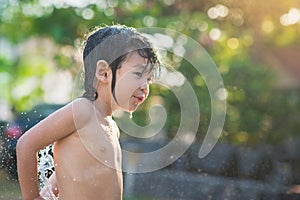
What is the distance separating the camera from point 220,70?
9.52 metres

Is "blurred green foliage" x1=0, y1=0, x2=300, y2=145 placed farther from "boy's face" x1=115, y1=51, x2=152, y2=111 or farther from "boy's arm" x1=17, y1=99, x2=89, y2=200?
"boy's arm" x1=17, y1=99, x2=89, y2=200

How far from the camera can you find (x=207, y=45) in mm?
10070

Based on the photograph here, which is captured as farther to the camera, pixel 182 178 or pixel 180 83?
pixel 180 83

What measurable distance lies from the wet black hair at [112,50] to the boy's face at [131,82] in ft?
0.05

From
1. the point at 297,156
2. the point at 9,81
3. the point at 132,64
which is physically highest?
the point at 132,64

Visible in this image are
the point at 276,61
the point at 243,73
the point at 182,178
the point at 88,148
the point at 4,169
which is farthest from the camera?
the point at 276,61

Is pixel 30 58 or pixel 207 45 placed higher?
pixel 207 45

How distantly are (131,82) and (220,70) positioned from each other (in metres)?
7.26

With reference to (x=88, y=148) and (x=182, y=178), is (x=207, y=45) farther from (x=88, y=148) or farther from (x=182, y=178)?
(x=88, y=148)

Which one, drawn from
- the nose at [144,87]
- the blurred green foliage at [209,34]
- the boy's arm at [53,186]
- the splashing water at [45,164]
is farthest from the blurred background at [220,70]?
the nose at [144,87]

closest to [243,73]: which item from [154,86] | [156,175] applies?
[154,86]

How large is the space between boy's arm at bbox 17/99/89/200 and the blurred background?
3933 millimetres

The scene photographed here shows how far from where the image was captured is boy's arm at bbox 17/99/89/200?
220 centimetres

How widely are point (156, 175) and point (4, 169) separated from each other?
180 centimetres
